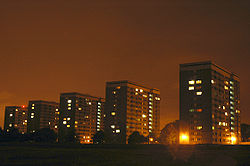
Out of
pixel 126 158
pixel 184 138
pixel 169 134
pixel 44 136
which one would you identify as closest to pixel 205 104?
pixel 184 138

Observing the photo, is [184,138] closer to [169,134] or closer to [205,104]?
[205,104]

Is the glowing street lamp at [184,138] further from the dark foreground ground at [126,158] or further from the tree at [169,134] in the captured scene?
the dark foreground ground at [126,158]

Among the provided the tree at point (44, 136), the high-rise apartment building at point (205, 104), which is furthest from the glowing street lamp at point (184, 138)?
the tree at point (44, 136)

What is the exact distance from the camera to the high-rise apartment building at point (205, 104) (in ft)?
518

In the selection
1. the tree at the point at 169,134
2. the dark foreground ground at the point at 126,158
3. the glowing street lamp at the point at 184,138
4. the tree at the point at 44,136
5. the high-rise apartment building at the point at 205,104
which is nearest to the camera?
the dark foreground ground at the point at 126,158

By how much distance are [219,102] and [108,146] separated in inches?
Result: 2841

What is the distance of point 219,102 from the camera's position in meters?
168

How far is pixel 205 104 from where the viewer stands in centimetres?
16062

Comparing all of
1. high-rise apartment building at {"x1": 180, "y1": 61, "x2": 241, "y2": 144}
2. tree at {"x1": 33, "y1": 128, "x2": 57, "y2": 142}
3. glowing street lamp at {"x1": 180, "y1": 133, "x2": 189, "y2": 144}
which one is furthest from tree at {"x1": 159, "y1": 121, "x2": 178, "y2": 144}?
tree at {"x1": 33, "y1": 128, "x2": 57, "y2": 142}

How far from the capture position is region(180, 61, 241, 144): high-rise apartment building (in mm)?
157875

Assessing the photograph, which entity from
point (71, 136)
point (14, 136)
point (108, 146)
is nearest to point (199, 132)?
point (108, 146)

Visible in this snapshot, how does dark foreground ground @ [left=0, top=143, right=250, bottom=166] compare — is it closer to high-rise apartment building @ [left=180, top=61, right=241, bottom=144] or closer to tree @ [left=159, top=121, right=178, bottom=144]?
high-rise apartment building @ [left=180, top=61, right=241, bottom=144]

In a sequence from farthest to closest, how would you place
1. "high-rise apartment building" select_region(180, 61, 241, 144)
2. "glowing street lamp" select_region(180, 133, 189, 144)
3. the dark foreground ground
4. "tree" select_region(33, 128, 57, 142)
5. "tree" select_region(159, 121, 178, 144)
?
"tree" select_region(159, 121, 178, 144) → "tree" select_region(33, 128, 57, 142) → "high-rise apartment building" select_region(180, 61, 241, 144) → "glowing street lamp" select_region(180, 133, 189, 144) → the dark foreground ground

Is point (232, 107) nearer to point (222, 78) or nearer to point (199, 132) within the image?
point (222, 78)
